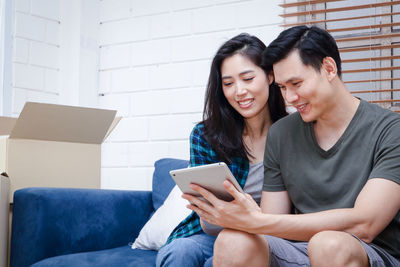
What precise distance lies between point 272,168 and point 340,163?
24 cm

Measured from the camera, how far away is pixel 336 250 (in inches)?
47.0

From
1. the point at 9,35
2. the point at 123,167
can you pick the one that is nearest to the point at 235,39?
the point at 123,167

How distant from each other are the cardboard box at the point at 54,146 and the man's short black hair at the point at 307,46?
91cm

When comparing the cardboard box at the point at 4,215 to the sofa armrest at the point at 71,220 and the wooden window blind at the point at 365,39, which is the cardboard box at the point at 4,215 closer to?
the sofa armrest at the point at 71,220

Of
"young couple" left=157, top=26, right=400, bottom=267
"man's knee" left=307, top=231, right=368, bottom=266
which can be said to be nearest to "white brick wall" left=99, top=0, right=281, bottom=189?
"young couple" left=157, top=26, right=400, bottom=267

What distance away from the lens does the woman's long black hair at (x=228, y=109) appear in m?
1.82

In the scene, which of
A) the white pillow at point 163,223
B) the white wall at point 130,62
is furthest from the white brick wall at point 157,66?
the white pillow at point 163,223

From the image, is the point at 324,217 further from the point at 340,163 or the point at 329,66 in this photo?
the point at 329,66

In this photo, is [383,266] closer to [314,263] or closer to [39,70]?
[314,263]

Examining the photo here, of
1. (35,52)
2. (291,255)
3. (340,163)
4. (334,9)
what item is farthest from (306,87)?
(35,52)

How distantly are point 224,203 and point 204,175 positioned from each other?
117mm

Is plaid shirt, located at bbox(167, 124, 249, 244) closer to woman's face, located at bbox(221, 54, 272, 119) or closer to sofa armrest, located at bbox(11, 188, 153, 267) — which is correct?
woman's face, located at bbox(221, 54, 272, 119)

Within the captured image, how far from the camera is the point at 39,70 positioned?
286cm

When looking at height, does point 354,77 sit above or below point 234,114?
above
